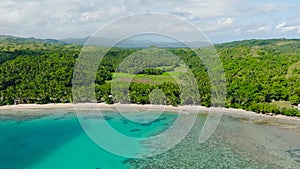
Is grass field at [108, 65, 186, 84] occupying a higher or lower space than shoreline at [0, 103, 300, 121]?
higher

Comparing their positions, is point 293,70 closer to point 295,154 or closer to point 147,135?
point 295,154

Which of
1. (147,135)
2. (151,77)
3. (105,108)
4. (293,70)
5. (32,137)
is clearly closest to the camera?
(32,137)

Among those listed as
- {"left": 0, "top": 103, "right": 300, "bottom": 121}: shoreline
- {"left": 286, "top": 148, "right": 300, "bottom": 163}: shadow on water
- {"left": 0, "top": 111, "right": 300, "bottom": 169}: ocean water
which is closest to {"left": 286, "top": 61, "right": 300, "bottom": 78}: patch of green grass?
{"left": 0, "top": 103, "right": 300, "bottom": 121}: shoreline

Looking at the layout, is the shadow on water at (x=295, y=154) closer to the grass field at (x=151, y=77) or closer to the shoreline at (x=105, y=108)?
the shoreline at (x=105, y=108)

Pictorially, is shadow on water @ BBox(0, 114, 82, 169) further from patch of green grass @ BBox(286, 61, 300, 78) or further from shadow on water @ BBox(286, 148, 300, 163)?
patch of green grass @ BBox(286, 61, 300, 78)

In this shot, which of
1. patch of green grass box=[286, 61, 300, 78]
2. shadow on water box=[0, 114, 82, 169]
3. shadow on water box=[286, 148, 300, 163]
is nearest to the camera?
shadow on water box=[286, 148, 300, 163]

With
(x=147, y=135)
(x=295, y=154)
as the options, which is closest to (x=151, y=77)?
(x=147, y=135)

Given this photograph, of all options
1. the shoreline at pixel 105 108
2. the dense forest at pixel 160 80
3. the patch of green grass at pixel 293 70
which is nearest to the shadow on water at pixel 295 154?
the dense forest at pixel 160 80

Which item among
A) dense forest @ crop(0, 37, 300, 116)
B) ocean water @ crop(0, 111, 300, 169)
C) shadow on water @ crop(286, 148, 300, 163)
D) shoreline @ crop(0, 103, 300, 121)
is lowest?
shadow on water @ crop(286, 148, 300, 163)
